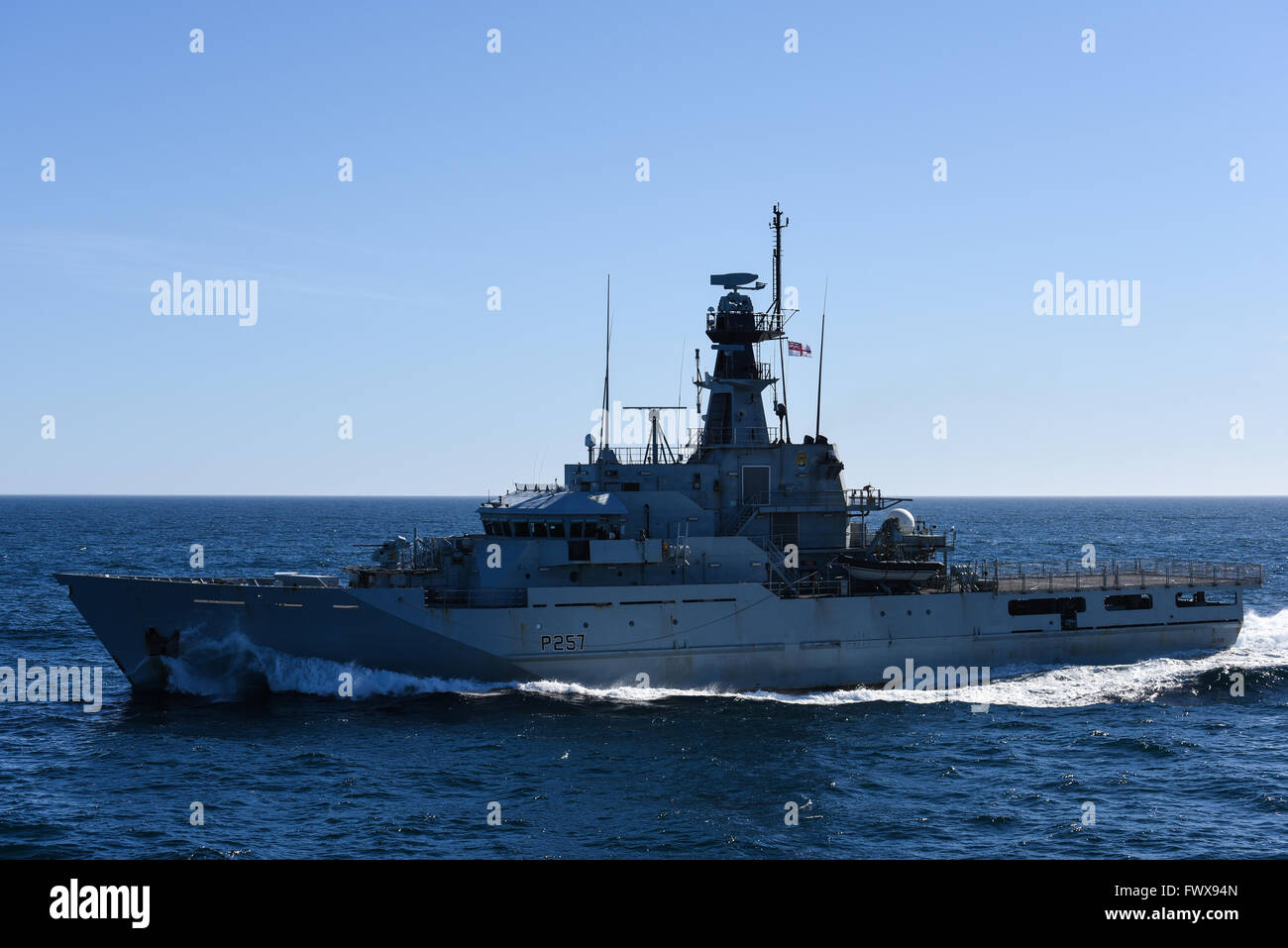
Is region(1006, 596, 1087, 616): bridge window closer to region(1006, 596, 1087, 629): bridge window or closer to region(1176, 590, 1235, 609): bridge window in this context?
region(1006, 596, 1087, 629): bridge window

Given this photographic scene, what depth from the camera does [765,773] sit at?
22047mm

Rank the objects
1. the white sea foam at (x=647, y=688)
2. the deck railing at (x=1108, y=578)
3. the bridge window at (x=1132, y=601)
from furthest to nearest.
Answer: the bridge window at (x=1132, y=601) < the deck railing at (x=1108, y=578) < the white sea foam at (x=647, y=688)

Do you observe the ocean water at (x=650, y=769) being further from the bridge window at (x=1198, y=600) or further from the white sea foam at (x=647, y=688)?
the bridge window at (x=1198, y=600)

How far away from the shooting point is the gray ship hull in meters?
26.7

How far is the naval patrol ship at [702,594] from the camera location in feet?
88.4

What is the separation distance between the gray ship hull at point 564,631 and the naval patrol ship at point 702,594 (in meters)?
0.05

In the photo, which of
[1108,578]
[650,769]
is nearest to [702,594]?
[650,769]

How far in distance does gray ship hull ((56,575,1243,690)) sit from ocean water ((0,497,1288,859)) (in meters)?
0.65

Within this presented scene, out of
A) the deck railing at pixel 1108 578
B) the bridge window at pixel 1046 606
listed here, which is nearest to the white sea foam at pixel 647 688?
the bridge window at pixel 1046 606

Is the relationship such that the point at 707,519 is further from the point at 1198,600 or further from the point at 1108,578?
the point at 1198,600

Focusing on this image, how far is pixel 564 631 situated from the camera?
1074 inches

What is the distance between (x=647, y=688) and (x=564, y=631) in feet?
9.04

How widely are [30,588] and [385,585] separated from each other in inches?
1327
